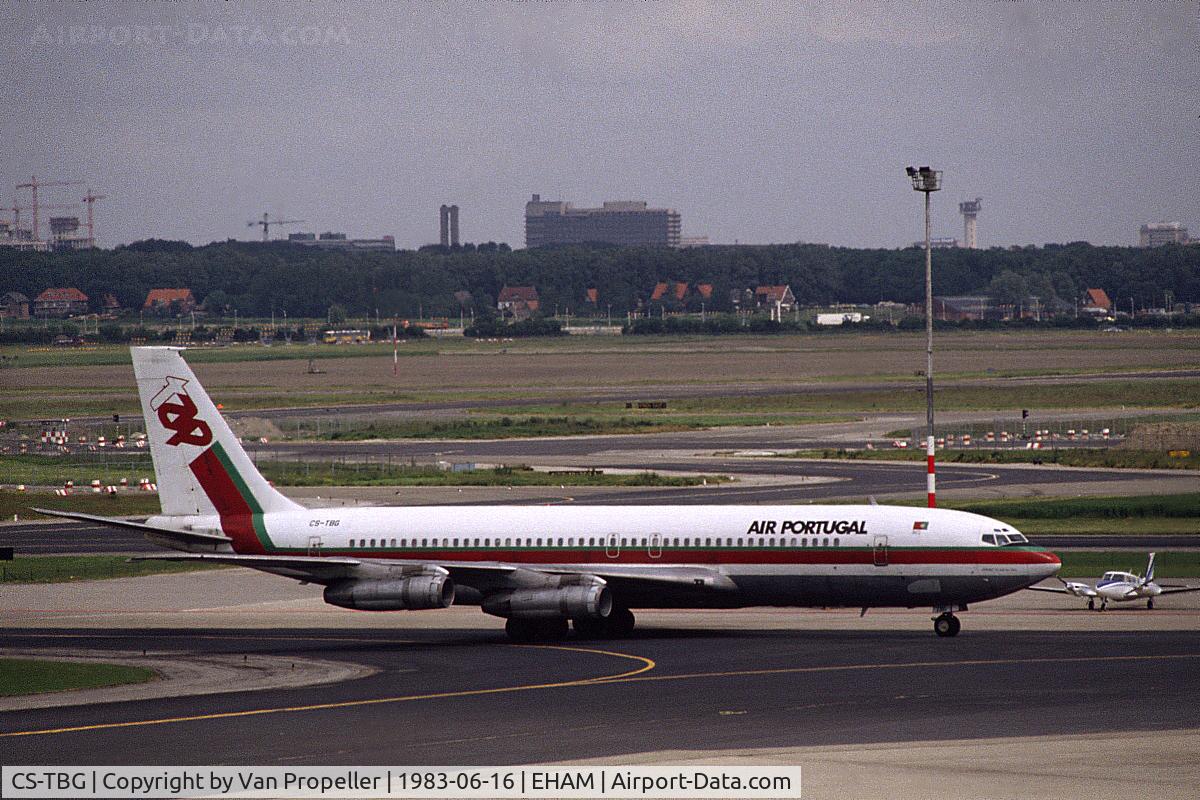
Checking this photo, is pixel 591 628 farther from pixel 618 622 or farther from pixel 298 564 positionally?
pixel 298 564

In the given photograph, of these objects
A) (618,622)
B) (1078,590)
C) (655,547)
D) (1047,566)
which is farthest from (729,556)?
(1078,590)

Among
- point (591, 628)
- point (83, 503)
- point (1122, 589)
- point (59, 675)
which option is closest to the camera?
point (59, 675)

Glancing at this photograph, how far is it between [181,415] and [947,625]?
962 inches

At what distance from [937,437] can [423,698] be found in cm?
8396

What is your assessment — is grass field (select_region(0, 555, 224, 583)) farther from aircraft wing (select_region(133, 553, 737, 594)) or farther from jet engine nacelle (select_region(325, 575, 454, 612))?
jet engine nacelle (select_region(325, 575, 454, 612))

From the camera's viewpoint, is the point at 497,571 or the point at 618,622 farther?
the point at 618,622

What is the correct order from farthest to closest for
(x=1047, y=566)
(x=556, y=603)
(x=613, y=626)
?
(x=613, y=626)
(x=556, y=603)
(x=1047, y=566)

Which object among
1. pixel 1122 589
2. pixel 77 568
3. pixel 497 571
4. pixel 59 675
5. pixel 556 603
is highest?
pixel 497 571

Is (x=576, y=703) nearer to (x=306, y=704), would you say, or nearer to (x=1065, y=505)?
(x=306, y=704)

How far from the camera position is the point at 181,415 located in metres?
52.6

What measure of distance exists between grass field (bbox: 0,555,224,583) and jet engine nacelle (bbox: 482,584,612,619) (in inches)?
813

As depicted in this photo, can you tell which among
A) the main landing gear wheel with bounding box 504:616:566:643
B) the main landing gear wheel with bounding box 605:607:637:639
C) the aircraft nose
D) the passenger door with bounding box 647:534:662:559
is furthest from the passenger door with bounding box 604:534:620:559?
the aircraft nose

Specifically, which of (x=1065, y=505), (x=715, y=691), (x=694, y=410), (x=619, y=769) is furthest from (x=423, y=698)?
(x=694, y=410)

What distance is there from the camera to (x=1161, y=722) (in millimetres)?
33938
